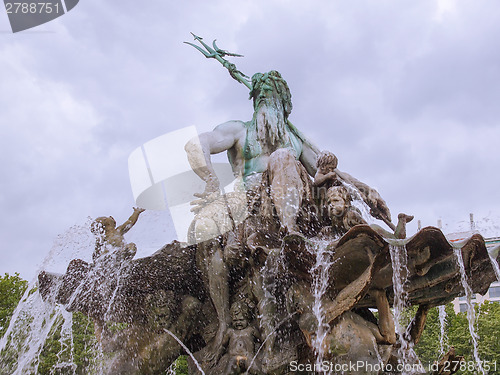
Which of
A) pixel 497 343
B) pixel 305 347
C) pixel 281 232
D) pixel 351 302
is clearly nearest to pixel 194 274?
pixel 281 232

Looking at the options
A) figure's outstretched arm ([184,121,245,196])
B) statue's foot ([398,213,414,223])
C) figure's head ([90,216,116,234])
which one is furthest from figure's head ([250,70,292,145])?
statue's foot ([398,213,414,223])

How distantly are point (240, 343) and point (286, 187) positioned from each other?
1.73 m

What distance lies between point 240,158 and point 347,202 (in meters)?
2.15

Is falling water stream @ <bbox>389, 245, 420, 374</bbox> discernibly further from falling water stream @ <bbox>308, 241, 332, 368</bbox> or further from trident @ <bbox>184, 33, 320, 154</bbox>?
trident @ <bbox>184, 33, 320, 154</bbox>

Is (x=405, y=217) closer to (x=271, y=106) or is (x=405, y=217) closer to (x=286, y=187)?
(x=286, y=187)

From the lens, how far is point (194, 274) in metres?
6.07

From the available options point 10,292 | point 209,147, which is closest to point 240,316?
point 209,147

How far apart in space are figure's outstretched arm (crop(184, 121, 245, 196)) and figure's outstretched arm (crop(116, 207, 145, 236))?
35.3 inches

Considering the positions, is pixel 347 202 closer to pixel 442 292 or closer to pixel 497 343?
pixel 442 292

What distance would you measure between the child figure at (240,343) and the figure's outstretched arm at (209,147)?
5.02 feet

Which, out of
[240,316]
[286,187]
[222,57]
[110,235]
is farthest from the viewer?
[222,57]

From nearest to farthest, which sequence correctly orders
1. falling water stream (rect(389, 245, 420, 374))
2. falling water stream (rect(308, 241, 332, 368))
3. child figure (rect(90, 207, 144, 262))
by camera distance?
falling water stream (rect(389, 245, 420, 374)) < falling water stream (rect(308, 241, 332, 368)) < child figure (rect(90, 207, 144, 262))

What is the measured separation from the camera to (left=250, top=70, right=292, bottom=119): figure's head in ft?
25.0

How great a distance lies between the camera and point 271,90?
7645mm
